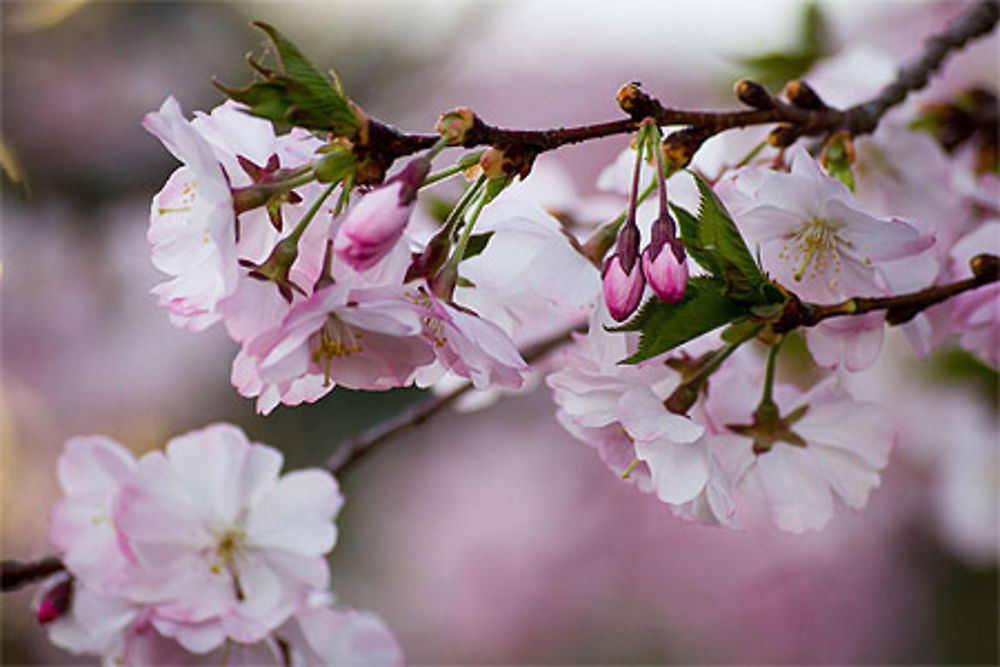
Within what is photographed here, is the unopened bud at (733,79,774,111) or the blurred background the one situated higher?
→ the unopened bud at (733,79,774,111)

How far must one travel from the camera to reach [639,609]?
7.05ft

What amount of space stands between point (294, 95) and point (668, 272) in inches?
6.1

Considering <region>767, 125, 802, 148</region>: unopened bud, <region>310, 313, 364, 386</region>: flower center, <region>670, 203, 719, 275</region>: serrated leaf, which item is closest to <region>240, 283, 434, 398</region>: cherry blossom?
<region>310, 313, 364, 386</region>: flower center

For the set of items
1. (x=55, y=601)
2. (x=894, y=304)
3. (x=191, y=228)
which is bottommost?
(x=55, y=601)

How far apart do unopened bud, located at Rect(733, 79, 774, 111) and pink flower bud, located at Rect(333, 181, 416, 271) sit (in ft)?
0.67

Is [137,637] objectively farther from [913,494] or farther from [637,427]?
[913,494]

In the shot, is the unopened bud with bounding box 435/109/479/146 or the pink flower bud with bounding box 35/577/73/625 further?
the pink flower bud with bounding box 35/577/73/625

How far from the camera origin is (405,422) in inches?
29.1

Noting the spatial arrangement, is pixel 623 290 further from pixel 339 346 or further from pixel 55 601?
pixel 55 601

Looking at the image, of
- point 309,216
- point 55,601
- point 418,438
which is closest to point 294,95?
point 309,216

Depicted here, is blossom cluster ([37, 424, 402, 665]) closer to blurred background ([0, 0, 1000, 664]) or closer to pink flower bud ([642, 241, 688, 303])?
pink flower bud ([642, 241, 688, 303])

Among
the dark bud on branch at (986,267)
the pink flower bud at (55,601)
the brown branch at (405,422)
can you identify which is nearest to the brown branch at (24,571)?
the pink flower bud at (55,601)

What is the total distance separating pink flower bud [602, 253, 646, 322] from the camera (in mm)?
469

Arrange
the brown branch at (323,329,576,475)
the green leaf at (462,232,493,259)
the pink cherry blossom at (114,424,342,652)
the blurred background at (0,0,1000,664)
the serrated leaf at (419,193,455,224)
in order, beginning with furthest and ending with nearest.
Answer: the blurred background at (0,0,1000,664) < the serrated leaf at (419,193,455,224) < the brown branch at (323,329,576,475) < the pink cherry blossom at (114,424,342,652) < the green leaf at (462,232,493,259)
